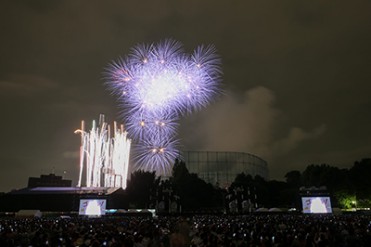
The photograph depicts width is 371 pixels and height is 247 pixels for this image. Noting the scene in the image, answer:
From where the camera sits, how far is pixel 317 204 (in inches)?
2387

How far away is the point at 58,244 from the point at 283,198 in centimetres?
9905

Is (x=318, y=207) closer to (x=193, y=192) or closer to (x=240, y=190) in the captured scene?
(x=240, y=190)

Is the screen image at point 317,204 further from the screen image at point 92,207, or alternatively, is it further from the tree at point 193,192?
the tree at point 193,192

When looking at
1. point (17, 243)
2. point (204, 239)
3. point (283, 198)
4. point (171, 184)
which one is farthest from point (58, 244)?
point (283, 198)

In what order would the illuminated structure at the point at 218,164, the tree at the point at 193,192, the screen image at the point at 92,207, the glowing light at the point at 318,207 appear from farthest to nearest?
the illuminated structure at the point at 218,164, the tree at the point at 193,192, the screen image at the point at 92,207, the glowing light at the point at 318,207

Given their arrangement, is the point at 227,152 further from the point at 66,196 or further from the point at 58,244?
the point at 58,244

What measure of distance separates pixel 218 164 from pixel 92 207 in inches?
2854

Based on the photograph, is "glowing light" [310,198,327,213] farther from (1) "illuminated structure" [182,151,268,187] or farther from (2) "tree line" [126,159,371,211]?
(1) "illuminated structure" [182,151,268,187]

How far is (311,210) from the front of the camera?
60.5m

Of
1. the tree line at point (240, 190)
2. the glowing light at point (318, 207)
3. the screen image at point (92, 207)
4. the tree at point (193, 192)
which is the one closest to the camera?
the glowing light at point (318, 207)

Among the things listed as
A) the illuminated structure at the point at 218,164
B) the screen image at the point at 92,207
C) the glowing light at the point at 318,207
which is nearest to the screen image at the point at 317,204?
the glowing light at the point at 318,207

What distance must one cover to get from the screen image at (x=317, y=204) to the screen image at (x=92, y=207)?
34226 mm

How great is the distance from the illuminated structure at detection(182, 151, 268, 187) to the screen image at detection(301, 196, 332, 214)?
62477 mm

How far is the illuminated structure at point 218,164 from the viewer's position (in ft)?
410
